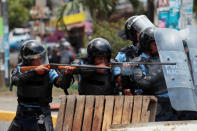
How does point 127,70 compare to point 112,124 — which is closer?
point 112,124

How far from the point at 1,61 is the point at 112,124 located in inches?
470

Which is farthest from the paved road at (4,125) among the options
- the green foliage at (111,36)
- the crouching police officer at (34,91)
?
the crouching police officer at (34,91)

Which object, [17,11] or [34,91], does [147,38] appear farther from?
[17,11]

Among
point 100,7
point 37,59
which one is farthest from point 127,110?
point 100,7

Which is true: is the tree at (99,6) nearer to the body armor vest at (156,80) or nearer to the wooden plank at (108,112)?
the body armor vest at (156,80)

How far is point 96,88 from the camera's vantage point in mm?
5109

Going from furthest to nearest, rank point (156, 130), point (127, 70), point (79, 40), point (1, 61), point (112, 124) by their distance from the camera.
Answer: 1. point (79, 40)
2. point (1, 61)
3. point (127, 70)
4. point (112, 124)
5. point (156, 130)

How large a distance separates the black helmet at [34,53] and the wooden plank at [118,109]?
1.08 metres

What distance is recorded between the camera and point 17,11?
125 feet

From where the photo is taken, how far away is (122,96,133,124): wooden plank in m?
4.57

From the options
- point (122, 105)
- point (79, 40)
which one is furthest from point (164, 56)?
point (79, 40)

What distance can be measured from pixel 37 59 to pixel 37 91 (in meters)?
0.34

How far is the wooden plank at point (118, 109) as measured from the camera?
4.58 meters

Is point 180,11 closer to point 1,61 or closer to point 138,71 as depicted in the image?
point 138,71
